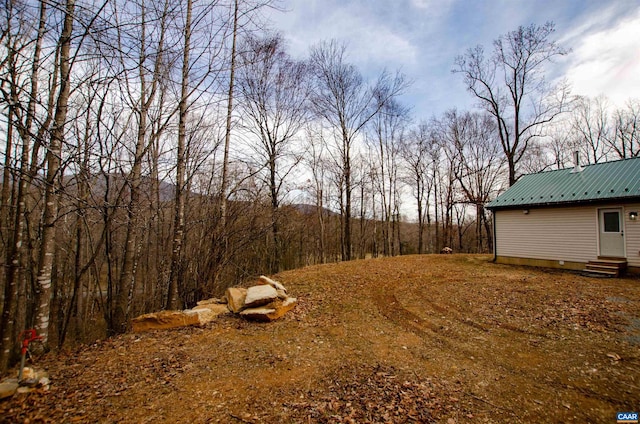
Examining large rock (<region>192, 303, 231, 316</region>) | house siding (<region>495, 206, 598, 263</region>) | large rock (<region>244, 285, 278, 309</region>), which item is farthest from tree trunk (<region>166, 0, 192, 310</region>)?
house siding (<region>495, 206, 598, 263</region>)

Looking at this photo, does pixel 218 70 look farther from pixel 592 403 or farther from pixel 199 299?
pixel 592 403

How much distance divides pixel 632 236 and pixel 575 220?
49.2 inches

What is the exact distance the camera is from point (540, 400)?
2.60 m

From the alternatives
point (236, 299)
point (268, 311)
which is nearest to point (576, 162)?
point (268, 311)

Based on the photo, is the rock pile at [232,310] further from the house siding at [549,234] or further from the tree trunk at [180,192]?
the house siding at [549,234]

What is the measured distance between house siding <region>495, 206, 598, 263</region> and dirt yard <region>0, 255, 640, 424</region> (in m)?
3.25

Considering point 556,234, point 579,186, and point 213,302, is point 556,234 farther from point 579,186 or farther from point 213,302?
point 213,302

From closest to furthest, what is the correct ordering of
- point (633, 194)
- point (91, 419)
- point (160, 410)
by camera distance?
point (91, 419) → point (160, 410) → point (633, 194)

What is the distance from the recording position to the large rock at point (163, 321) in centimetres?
414

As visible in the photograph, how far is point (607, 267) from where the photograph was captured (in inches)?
298

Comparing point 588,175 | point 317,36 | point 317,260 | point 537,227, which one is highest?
point 317,36

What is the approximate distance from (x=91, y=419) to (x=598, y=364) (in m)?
5.41

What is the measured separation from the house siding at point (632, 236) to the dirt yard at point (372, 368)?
2.97 meters

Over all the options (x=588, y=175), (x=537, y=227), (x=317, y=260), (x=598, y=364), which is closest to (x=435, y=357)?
(x=598, y=364)
